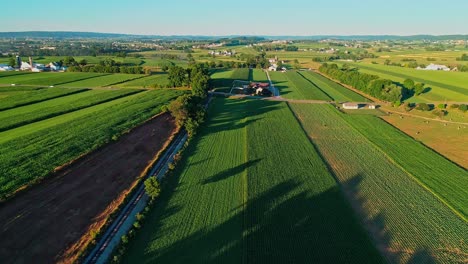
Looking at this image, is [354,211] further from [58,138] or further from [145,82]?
[145,82]

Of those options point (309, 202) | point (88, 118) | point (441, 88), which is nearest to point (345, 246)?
point (309, 202)

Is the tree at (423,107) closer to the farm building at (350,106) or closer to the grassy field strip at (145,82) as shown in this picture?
the farm building at (350,106)

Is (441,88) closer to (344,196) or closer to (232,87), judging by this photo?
(232,87)

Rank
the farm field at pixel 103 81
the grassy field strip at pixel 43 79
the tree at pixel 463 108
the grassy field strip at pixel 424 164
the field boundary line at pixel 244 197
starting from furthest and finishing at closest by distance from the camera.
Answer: the grassy field strip at pixel 43 79 → the farm field at pixel 103 81 → the tree at pixel 463 108 → the grassy field strip at pixel 424 164 → the field boundary line at pixel 244 197

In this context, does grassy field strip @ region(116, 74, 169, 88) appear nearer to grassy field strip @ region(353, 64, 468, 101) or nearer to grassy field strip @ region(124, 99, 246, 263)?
grassy field strip @ region(124, 99, 246, 263)

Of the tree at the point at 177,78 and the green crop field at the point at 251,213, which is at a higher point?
the tree at the point at 177,78

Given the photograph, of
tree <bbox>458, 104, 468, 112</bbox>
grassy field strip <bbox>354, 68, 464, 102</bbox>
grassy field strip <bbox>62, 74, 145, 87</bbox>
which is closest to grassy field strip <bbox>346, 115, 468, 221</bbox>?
tree <bbox>458, 104, 468, 112</bbox>

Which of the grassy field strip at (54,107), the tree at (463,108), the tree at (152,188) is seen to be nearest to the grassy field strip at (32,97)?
the grassy field strip at (54,107)

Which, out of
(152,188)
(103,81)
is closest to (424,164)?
(152,188)
